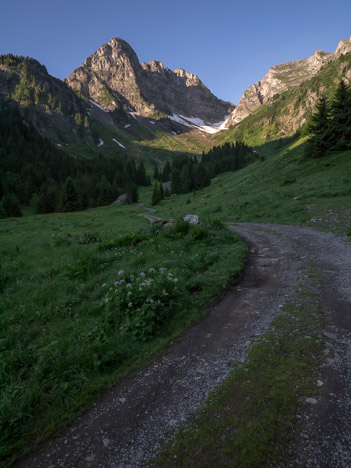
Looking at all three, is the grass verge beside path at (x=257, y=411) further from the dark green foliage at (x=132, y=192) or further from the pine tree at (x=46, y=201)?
the dark green foliage at (x=132, y=192)

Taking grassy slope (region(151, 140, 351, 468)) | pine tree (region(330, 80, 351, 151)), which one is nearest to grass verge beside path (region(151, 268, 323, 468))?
grassy slope (region(151, 140, 351, 468))

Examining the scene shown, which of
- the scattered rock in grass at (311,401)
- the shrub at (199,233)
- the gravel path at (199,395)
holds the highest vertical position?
the shrub at (199,233)

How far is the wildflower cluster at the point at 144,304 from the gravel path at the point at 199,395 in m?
0.86

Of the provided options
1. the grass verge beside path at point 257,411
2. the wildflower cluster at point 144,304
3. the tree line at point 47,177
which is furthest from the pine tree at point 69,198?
the grass verge beside path at point 257,411

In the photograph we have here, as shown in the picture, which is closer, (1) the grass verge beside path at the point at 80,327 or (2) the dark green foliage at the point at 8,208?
(1) the grass verge beside path at the point at 80,327

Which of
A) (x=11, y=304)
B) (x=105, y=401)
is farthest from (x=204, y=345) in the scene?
(x=11, y=304)

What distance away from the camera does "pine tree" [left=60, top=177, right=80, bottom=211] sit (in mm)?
79312

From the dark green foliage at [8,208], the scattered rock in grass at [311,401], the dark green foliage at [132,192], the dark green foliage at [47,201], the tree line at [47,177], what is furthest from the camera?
the dark green foliage at [132,192]

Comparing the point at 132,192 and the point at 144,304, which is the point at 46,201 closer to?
the point at 132,192

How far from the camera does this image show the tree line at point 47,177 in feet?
267

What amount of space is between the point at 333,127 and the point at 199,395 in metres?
48.8

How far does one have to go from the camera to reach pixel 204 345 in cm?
488

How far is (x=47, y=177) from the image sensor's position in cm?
10406

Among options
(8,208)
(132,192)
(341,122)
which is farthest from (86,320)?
(132,192)
